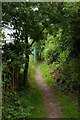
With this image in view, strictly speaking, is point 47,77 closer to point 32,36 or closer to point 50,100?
point 50,100

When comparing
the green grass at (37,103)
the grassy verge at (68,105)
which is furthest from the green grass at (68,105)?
the green grass at (37,103)

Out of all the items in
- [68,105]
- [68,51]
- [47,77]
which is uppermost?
[68,51]

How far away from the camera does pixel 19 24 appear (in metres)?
10.7

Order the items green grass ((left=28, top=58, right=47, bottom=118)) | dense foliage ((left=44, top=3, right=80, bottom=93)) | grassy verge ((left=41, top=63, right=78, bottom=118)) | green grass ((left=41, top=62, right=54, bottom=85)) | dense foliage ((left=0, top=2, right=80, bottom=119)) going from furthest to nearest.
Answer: green grass ((left=41, top=62, right=54, bottom=85)) → dense foliage ((left=44, top=3, right=80, bottom=93)) → grassy verge ((left=41, top=63, right=78, bottom=118)) → green grass ((left=28, top=58, right=47, bottom=118)) → dense foliage ((left=0, top=2, right=80, bottom=119))

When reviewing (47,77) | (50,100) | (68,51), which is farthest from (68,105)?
(47,77)

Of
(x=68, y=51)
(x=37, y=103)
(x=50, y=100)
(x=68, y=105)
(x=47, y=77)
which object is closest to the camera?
(x=68, y=105)

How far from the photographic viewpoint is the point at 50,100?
14.1 metres

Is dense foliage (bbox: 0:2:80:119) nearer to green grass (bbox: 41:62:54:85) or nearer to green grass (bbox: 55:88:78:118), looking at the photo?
green grass (bbox: 41:62:54:85)

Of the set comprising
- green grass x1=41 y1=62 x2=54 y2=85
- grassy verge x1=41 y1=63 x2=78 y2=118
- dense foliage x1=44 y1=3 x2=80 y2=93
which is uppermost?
dense foliage x1=44 y1=3 x2=80 y2=93

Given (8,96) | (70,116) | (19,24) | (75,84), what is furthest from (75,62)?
(8,96)

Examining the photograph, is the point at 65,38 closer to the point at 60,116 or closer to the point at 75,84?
the point at 75,84

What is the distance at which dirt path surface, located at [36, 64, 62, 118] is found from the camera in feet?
39.2

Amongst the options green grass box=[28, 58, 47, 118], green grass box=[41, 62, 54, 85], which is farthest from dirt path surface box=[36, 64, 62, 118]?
green grass box=[41, 62, 54, 85]

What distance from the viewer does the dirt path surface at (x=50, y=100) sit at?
11950mm
